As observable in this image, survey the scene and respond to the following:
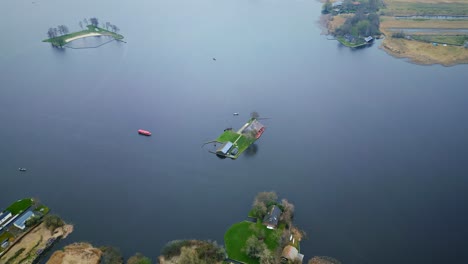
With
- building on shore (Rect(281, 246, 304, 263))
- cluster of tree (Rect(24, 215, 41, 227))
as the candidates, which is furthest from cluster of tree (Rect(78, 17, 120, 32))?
building on shore (Rect(281, 246, 304, 263))

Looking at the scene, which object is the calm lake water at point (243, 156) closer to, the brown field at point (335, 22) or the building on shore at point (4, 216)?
the building on shore at point (4, 216)

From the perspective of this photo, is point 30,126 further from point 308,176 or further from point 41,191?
point 308,176

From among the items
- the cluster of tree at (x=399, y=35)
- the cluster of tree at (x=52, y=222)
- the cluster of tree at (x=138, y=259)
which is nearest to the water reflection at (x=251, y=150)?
the cluster of tree at (x=138, y=259)

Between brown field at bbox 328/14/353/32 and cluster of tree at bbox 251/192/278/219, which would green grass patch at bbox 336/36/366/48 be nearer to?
brown field at bbox 328/14/353/32

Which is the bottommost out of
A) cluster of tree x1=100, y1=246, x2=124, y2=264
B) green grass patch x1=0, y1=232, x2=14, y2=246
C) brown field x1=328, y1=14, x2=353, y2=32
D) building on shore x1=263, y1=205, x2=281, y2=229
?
green grass patch x1=0, y1=232, x2=14, y2=246

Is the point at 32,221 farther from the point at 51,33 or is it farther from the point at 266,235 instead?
the point at 51,33

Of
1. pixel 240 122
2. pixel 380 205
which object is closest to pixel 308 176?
pixel 380 205

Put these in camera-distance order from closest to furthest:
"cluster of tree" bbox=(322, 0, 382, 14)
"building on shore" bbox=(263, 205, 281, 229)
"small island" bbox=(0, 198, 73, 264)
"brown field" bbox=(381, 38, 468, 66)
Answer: "small island" bbox=(0, 198, 73, 264) < "building on shore" bbox=(263, 205, 281, 229) < "brown field" bbox=(381, 38, 468, 66) < "cluster of tree" bbox=(322, 0, 382, 14)
